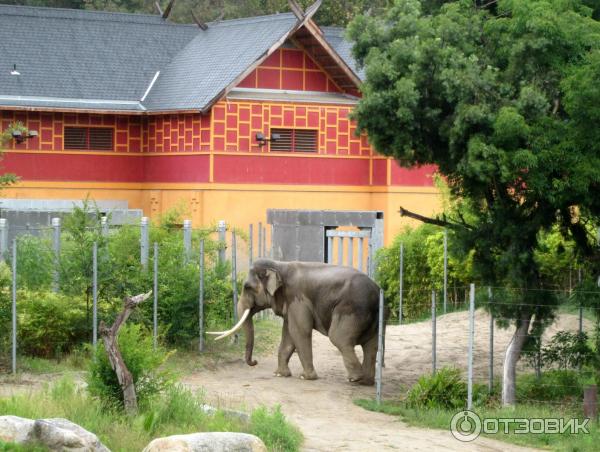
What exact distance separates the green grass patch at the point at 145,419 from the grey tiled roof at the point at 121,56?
21224 millimetres

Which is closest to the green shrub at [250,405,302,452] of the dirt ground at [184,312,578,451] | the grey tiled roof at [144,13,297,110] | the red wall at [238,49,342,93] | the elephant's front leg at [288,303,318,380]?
the dirt ground at [184,312,578,451]

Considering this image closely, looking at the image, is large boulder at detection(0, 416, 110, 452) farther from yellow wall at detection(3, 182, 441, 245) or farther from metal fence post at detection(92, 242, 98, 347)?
yellow wall at detection(3, 182, 441, 245)

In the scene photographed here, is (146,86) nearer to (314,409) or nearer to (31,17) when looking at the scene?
(31,17)

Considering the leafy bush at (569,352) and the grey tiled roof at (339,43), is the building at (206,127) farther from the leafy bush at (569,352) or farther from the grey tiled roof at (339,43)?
the leafy bush at (569,352)

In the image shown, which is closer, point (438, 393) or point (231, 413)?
point (231, 413)

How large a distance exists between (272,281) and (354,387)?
1.99m

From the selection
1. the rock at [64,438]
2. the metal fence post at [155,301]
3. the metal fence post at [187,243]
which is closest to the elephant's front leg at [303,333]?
the metal fence post at [155,301]

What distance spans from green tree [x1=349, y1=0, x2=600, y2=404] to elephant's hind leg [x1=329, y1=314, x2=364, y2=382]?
196 cm

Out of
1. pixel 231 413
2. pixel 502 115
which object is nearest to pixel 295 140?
pixel 502 115

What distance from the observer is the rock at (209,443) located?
1191 centimetres

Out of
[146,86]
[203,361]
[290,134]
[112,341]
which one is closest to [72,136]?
[146,86]

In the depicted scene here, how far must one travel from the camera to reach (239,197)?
35.5 meters

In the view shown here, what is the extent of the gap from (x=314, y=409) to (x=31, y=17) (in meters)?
25.8

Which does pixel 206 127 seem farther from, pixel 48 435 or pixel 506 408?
pixel 48 435
